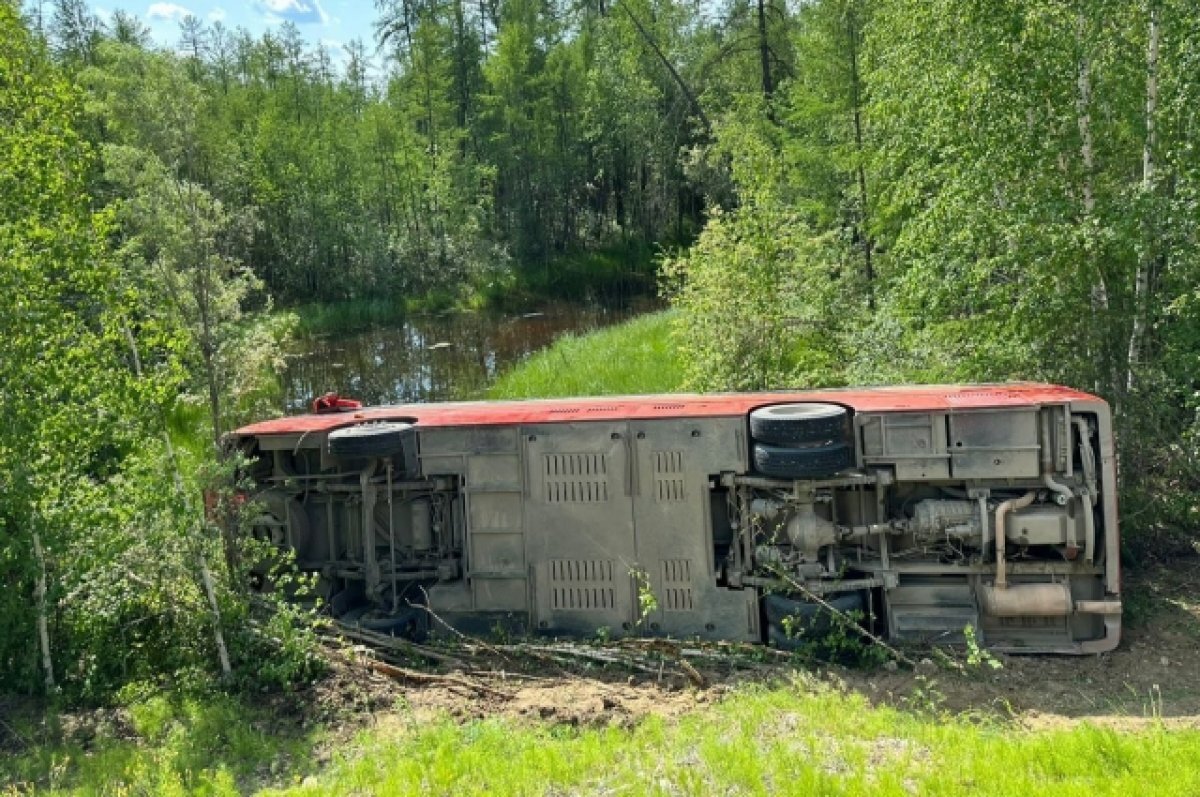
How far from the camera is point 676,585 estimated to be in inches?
268

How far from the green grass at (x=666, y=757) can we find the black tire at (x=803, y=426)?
158 cm

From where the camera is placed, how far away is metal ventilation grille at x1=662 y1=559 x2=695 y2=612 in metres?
6.79

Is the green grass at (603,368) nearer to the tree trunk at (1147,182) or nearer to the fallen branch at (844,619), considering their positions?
the tree trunk at (1147,182)

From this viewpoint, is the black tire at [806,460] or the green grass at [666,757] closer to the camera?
the green grass at [666,757]

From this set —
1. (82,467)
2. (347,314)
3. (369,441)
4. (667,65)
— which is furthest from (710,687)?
(667,65)

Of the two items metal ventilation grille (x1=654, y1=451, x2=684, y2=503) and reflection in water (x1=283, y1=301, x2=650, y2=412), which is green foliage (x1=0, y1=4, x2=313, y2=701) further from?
reflection in water (x1=283, y1=301, x2=650, y2=412)

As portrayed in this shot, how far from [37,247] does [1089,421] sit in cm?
703

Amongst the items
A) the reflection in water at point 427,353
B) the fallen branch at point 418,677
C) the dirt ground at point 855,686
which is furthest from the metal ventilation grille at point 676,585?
the reflection in water at point 427,353

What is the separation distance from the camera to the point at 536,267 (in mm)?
39000

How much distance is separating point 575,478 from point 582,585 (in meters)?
0.78

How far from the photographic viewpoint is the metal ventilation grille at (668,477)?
22.2 ft

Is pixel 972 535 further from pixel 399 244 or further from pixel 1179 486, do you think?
pixel 399 244

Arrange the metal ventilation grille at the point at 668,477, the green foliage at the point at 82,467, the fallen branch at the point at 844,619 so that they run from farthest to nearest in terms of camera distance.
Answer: the metal ventilation grille at the point at 668,477 → the fallen branch at the point at 844,619 → the green foliage at the point at 82,467

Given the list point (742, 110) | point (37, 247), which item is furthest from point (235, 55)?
point (37, 247)
